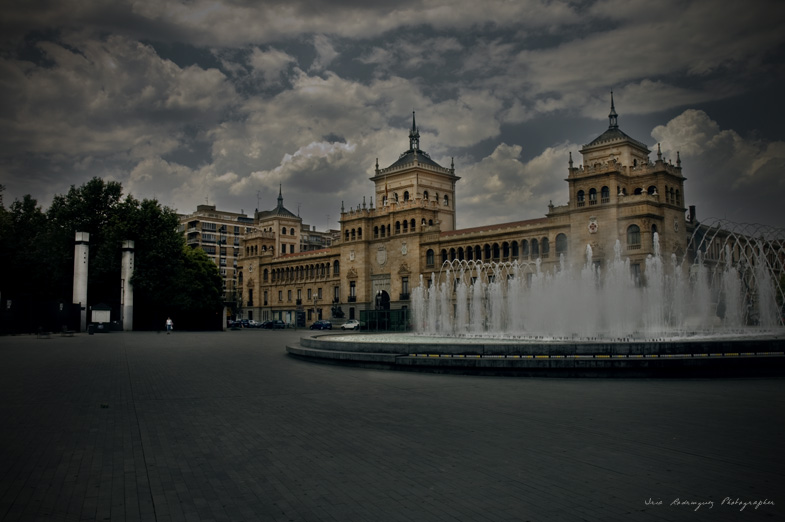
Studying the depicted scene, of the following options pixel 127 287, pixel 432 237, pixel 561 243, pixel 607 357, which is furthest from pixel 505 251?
pixel 607 357

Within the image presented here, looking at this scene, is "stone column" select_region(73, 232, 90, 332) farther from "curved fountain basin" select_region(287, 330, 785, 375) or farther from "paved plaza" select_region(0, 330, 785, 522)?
"curved fountain basin" select_region(287, 330, 785, 375)

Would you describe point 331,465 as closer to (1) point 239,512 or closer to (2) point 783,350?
(1) point 239,512

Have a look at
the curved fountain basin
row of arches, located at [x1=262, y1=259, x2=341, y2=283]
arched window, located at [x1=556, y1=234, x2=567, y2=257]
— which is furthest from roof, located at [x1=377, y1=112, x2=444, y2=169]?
the curved fountain basin

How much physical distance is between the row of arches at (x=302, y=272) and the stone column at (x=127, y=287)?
1254 inches

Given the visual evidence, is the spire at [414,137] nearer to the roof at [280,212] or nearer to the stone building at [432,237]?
the stone building at [432,237]

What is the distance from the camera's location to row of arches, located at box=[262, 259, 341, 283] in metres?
83.6

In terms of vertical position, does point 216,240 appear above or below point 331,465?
above

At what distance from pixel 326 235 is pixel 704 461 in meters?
131

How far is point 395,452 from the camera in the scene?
7.81 m

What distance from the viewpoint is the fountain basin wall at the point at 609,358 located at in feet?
50.5

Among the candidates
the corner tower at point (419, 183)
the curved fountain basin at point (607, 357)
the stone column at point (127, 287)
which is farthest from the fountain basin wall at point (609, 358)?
the corner tower at point (419, 183)

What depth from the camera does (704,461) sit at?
7160 millimetres

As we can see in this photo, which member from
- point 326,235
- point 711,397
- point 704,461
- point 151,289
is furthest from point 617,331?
point 326,235

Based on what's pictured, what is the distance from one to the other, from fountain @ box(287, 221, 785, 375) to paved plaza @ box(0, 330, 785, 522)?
169cm
